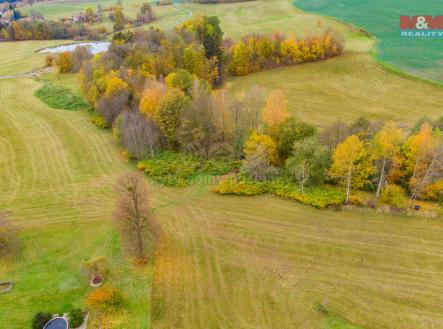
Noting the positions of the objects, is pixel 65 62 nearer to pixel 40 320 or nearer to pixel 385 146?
pixel 40 320

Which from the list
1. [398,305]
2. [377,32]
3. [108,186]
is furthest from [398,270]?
[377,32]

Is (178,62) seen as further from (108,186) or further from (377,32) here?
(377,32)

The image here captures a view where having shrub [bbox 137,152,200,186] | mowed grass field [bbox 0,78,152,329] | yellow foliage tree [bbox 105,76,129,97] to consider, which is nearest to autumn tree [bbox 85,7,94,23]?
mowed grass field [bbox 0,78,152,329]

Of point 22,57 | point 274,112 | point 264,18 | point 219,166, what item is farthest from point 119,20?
point 274,112

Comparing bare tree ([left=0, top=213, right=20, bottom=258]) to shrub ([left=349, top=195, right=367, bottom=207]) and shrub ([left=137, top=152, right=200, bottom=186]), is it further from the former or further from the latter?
shrub ([left=349, top=195, right=367, bottom=207])

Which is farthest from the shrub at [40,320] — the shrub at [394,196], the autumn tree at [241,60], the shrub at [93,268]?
the autumn tree at [241,60]
